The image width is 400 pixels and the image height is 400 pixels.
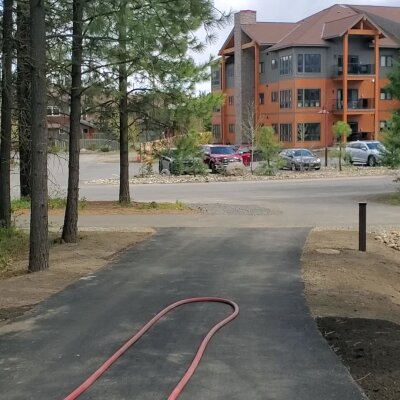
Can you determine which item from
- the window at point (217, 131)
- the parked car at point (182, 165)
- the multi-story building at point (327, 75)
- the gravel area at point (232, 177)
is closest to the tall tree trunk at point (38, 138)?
the gravel area at point (232, 177)

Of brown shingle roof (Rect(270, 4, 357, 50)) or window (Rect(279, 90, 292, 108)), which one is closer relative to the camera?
brown shingle roof (Rect(270, 4, 357, 50))

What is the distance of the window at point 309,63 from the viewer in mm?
57562

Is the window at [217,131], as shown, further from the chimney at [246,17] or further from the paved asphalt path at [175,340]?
the paved asphalt path at [175,340]

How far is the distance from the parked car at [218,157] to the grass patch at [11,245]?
22.1 meters

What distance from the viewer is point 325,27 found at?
59875 mm

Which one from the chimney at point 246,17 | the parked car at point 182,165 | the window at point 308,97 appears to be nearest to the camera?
the parked car at point 182,165

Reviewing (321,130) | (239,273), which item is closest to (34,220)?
(239,273)

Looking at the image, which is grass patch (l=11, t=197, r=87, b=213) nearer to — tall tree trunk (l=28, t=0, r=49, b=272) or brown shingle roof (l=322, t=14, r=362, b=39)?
tall tree trunk (l=28, t=0, r=49, b=272)

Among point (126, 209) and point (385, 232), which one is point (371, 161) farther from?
point (385, 232)

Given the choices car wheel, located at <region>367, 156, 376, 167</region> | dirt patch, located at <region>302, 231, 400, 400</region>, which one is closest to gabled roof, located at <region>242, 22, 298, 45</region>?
car wheel, located at <region>367, 156, 376, 167</region>

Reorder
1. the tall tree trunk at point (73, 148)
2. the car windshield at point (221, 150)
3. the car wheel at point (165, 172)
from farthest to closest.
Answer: the car windshield at point (221, 150) → the car wheel at point (165, 172) → the tall tree trunk at point (73, 148)

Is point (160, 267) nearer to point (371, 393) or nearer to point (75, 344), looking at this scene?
point (75, 344)

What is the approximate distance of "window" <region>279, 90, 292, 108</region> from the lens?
58.2m

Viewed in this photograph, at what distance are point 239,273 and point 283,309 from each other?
220cm
